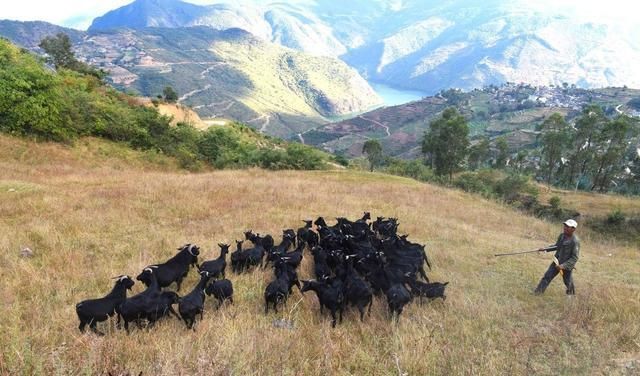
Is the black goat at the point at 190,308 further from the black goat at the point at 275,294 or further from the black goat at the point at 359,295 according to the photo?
the black goat at the point at 359,295

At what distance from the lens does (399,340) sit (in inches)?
261

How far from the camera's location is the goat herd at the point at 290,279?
701cm

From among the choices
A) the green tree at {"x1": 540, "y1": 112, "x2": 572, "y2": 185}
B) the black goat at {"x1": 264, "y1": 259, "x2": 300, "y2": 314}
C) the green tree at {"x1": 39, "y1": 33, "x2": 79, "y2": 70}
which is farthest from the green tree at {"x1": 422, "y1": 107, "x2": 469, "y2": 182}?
the black goat at {"x1": 264, "y1": 259, "x2": 300, "y2": 314}

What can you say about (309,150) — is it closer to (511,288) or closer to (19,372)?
(511,288)

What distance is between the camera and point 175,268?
905cm

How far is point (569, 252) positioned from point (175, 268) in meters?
9.04

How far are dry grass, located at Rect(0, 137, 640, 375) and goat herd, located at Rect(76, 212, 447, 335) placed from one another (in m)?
0.31

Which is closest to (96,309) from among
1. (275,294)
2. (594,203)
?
(275,294)

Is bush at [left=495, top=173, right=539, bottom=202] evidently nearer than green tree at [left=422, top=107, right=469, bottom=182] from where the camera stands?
Yes

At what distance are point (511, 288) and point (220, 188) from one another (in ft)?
46.3

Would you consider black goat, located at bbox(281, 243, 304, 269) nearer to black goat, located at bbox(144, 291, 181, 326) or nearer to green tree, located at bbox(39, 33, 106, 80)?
black goat, located at bbox(144, 291, 181, 326)

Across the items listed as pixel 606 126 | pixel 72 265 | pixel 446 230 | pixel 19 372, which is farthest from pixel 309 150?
pixel 606 126

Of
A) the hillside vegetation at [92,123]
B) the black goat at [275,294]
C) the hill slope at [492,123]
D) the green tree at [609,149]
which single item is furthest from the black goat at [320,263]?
the hill slope at [492,123]

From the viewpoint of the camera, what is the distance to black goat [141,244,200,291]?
8680mm
